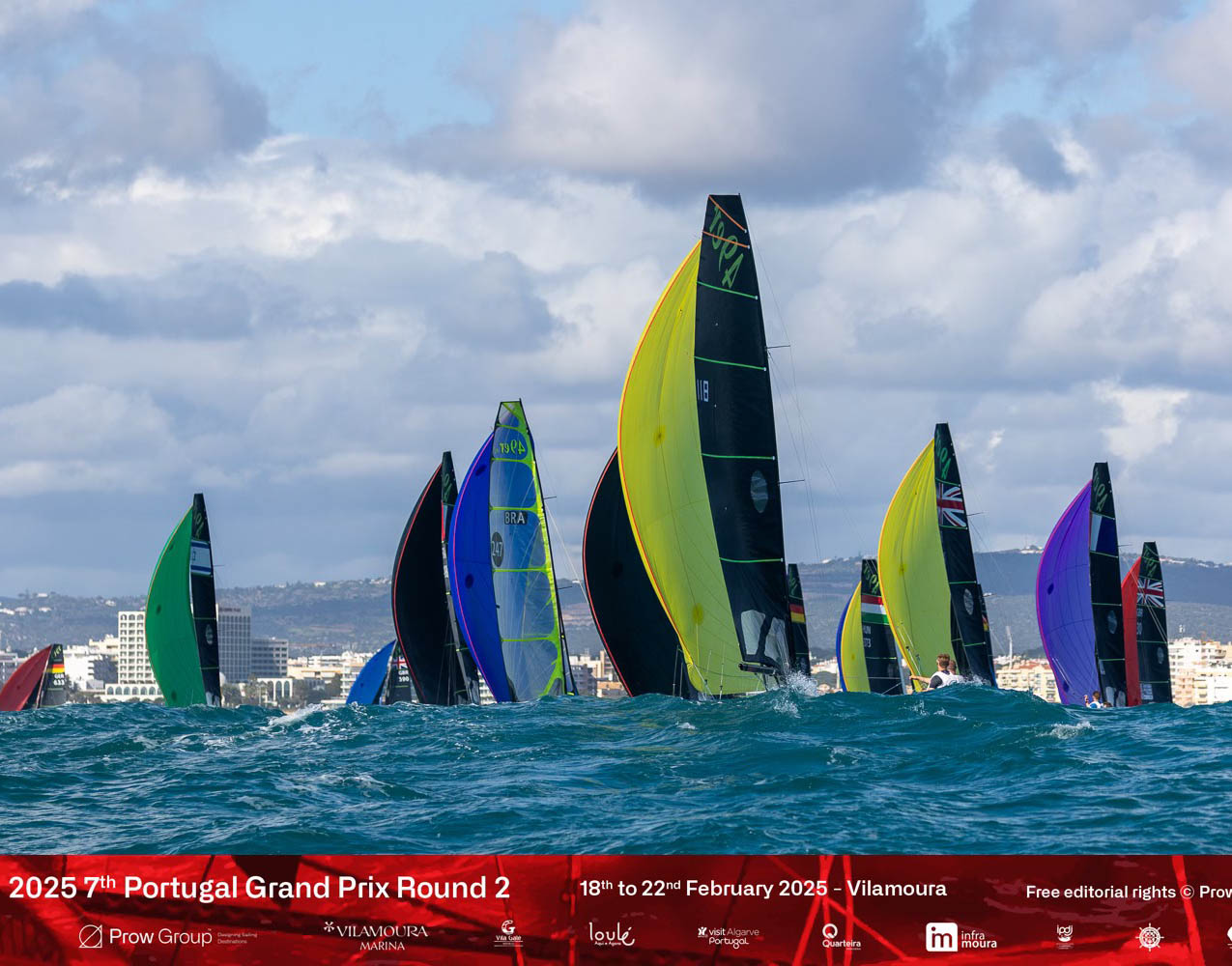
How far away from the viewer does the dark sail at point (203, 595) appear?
51406mm

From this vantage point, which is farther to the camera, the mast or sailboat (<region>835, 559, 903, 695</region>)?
sailboat (<region>835, 559, 903, 695</region>)

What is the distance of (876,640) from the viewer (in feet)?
182

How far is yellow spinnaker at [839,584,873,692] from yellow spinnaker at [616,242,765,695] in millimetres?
28513

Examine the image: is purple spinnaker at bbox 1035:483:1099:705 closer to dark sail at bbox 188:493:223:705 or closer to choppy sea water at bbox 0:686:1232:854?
choppy sea water at bbox 0:686:1232:854

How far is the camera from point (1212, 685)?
610 feet

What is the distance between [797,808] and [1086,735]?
7015 mm

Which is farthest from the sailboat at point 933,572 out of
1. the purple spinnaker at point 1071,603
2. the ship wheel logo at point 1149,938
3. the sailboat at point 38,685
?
the sailboat at point 38,685

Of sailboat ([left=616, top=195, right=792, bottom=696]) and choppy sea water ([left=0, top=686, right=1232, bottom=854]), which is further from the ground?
sailboat ([left=616, top=195, right=792, bottom=696])

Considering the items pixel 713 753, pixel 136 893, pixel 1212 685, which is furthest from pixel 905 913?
pixel 1212 685

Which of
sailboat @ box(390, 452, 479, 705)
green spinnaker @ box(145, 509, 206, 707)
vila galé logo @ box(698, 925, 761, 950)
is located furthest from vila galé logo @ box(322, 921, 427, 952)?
green spinnaker @ box(145, 509, 206, 707)

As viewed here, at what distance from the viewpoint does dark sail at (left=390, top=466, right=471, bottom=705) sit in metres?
44.9

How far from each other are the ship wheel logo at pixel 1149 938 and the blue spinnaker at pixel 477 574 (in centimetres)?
3297

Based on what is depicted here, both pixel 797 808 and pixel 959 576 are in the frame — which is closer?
pixel 797 808

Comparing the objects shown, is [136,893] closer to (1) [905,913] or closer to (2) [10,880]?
(2) [10,880]
